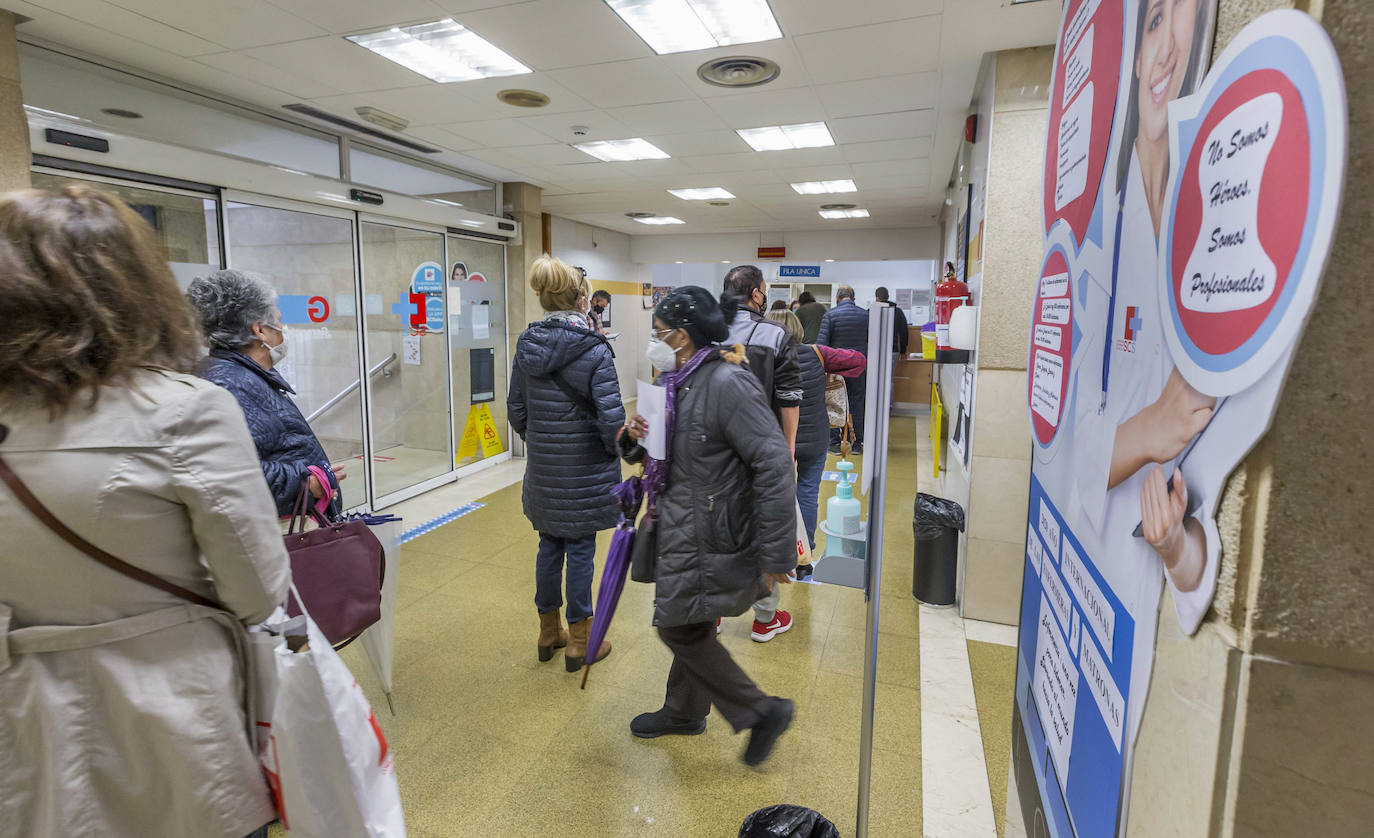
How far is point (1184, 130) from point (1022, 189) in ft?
8.89

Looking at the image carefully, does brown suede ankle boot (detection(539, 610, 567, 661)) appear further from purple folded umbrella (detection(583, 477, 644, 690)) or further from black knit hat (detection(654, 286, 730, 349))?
black knit hat (detection(654, 286, 730, 349))

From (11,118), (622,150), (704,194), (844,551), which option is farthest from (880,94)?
(11,118)

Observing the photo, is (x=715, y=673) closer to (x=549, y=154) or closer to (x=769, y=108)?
(x=769, y=108)

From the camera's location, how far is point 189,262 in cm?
383

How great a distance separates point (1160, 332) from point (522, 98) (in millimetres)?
4088

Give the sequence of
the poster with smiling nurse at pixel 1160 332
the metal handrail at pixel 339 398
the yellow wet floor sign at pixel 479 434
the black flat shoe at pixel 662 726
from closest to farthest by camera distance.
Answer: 1. the poster with smiling nurse at pixel 1160 332
2. the black flat shoe at pixel 662 726
3. the metal handrail at pixel 339 398
4. the yellow wet floor sign at pixel 479 434

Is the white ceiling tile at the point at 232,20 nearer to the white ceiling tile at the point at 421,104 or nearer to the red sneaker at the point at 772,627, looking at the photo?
the white ceiling tile at the point at 421,104

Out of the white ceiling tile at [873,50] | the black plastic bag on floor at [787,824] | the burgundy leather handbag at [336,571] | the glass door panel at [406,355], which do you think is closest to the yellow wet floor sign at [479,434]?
the glass door panel at [406,355]

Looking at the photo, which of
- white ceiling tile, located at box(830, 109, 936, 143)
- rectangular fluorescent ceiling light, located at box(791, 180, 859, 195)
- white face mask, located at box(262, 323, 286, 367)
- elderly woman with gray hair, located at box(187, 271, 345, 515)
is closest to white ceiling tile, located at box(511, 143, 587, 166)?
white ceiling tile, located at box(830, 109, 936, 143)

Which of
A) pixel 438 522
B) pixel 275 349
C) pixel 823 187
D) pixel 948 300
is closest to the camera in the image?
pixel 275 349

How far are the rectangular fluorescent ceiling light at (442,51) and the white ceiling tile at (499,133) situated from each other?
0.86 metres

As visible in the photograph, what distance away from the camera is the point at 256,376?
6.41 feet

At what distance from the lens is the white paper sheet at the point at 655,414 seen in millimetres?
1952

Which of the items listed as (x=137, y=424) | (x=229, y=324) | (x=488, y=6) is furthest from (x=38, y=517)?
(x=488, y=6)
